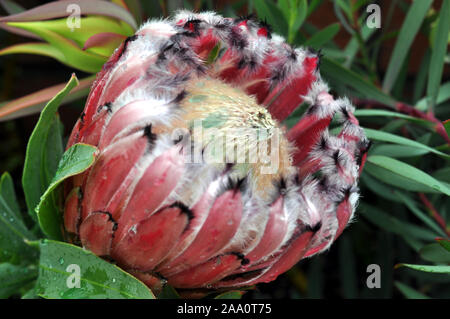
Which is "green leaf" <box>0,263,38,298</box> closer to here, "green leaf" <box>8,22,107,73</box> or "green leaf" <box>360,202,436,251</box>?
"green leaf" <box>8,22,107,73</box>

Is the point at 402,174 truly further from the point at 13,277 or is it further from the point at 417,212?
the point at 13,277

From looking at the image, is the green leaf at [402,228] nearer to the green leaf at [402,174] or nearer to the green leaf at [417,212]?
the green leaf at [417,212]

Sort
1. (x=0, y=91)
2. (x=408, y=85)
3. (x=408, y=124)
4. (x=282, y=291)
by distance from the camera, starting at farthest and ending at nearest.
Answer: (x=408, y=85)
(x=0, y=91)
(x=282, y=291)
(x=408, y=124)

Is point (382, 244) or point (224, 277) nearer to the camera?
point (224, 277)

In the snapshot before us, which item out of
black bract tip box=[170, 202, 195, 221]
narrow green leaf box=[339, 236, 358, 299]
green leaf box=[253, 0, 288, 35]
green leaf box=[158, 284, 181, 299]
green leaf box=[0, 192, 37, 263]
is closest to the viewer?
black bract tip box=[170, 202, 195, 221]

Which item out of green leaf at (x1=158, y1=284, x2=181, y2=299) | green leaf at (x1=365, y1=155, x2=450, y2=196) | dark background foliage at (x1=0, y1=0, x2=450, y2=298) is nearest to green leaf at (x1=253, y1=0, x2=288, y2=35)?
dark background foliage at (x1=0, y1=0, x2=450, y2=298)

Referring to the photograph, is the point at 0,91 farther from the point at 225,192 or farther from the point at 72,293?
the point at 225,192

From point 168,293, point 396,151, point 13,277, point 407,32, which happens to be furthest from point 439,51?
point 13,277
